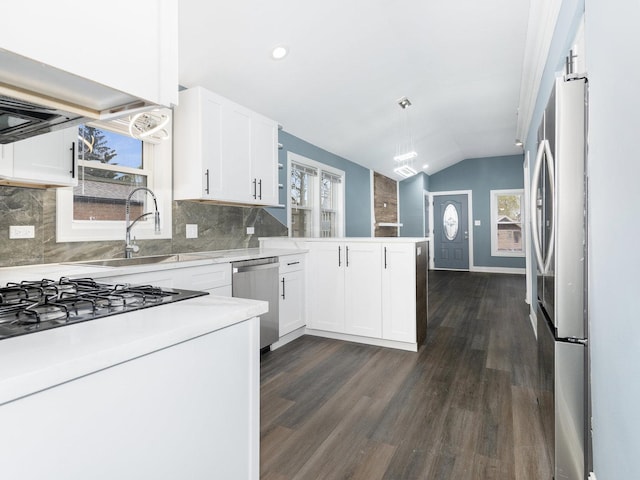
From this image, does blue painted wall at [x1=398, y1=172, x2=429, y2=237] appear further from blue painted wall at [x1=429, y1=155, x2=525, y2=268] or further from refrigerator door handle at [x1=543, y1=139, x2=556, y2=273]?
refrigerator door handle at [x1=543, y1=139, x2=556, y2=273]

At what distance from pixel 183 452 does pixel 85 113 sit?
874 millimetres

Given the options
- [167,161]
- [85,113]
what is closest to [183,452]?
[85,113]

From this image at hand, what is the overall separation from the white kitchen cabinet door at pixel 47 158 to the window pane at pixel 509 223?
8936mm

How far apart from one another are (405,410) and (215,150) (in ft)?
7.93

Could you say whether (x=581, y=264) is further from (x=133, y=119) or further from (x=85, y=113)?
(x=133, y=119)

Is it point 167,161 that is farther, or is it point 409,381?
point 167,161

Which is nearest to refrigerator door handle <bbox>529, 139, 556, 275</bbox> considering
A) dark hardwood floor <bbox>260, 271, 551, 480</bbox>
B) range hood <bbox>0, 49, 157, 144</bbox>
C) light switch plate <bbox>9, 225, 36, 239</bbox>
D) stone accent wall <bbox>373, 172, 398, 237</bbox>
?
dark hardwood floor <bbox>260, 271, 551, 480</bbox>

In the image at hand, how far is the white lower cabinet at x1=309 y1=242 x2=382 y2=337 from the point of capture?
342cm

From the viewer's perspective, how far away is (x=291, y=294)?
3479 millimetres

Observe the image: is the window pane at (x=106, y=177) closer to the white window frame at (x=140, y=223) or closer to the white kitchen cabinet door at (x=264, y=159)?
the white window frame at (x=140, y=223)

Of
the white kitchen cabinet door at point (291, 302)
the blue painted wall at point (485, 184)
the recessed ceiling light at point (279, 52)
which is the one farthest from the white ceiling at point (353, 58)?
the blue painted wall at point (485, 184)

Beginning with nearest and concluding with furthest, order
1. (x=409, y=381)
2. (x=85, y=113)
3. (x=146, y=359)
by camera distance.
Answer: (x=146, y=359) < (x=85, y=113) < (x=409, y=381)

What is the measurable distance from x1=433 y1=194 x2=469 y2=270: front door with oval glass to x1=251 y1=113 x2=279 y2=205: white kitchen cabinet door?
22.5 ft

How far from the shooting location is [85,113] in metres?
0.94
